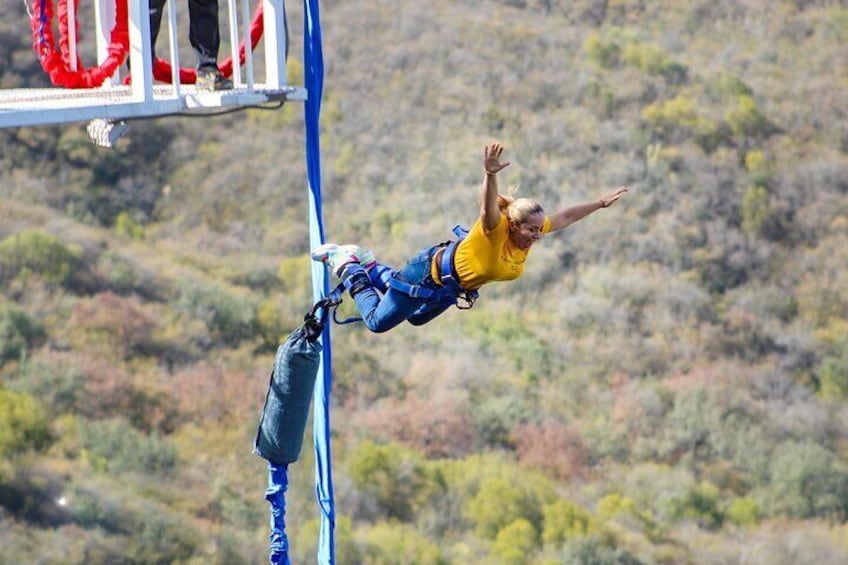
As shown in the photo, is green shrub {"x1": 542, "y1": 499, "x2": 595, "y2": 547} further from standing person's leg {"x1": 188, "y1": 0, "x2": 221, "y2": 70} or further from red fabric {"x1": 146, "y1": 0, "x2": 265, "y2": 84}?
standing person's leg {"x1": 188, "y1": 0, "x2": 221, "y2": 70}

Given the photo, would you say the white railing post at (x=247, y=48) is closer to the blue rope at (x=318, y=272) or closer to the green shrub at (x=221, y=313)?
the blue rope at (x=318, y=272)

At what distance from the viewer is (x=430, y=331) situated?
87.5 feet

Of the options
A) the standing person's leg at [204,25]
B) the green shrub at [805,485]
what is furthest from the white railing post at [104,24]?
the green shrub at [805,485]

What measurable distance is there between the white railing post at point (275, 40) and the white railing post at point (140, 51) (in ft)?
4.00

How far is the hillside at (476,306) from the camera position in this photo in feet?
74.6

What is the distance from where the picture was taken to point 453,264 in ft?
24.8

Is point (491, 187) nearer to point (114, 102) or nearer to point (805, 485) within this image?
point (114, 102)

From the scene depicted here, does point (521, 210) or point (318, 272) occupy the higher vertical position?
point (521, 210)

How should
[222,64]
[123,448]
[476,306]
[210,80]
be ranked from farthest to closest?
[476,306], [123,448], [222,64], [210,80]

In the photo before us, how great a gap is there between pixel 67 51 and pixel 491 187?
112 inches

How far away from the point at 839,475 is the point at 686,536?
3348mm

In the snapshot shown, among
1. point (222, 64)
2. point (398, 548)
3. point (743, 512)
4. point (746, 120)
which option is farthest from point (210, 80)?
point (746, 120)

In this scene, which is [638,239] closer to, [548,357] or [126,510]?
[548,357]

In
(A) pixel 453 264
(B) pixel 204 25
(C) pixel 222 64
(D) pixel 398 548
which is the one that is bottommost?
(D) pixel 398 548
